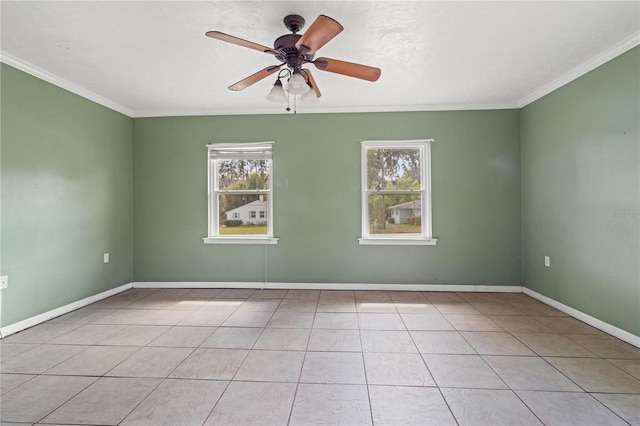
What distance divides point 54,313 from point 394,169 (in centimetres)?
428

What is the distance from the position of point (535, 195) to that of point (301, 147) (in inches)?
119

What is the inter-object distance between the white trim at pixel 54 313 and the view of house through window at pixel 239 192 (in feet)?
4.67

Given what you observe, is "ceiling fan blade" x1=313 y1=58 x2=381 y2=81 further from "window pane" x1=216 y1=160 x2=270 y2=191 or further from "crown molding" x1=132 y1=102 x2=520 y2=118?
"window pane" x1=216 y1=160 x2=270 y2=191

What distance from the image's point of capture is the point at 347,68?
210cm

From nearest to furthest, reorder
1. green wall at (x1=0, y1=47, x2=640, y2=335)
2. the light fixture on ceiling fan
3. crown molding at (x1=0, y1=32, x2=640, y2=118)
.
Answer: the light fixture on ceiling fan → crown molding at (x1=0, y1=32, x2=640, y2=118) → green wall at (x1=0, y1=47, x2=640, y2=335)

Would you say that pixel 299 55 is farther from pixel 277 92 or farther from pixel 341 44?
pixel 341 44

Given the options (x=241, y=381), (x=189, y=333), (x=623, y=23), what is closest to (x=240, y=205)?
(x=189, y=333)

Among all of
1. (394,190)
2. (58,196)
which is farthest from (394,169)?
(58,196)

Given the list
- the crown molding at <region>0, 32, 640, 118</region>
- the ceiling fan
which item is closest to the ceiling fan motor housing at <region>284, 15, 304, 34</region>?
the ceiling fan

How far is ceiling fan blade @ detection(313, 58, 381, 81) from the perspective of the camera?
2023 millimetres

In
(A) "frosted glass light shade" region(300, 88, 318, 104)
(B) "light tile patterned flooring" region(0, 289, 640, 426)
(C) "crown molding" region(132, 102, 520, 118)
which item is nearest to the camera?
(B) "light tile patterned flooring" region(0, 289, 640, 426)

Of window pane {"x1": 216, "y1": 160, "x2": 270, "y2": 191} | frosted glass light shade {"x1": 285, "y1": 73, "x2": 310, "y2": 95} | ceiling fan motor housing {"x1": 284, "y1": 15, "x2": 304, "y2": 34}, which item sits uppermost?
ceiling fan motor housing {"x1": 284, "y1": 15, "x2": 304, "y2": 34}

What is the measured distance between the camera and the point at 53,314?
3.01m

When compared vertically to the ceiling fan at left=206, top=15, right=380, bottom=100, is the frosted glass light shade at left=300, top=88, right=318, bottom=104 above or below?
below
